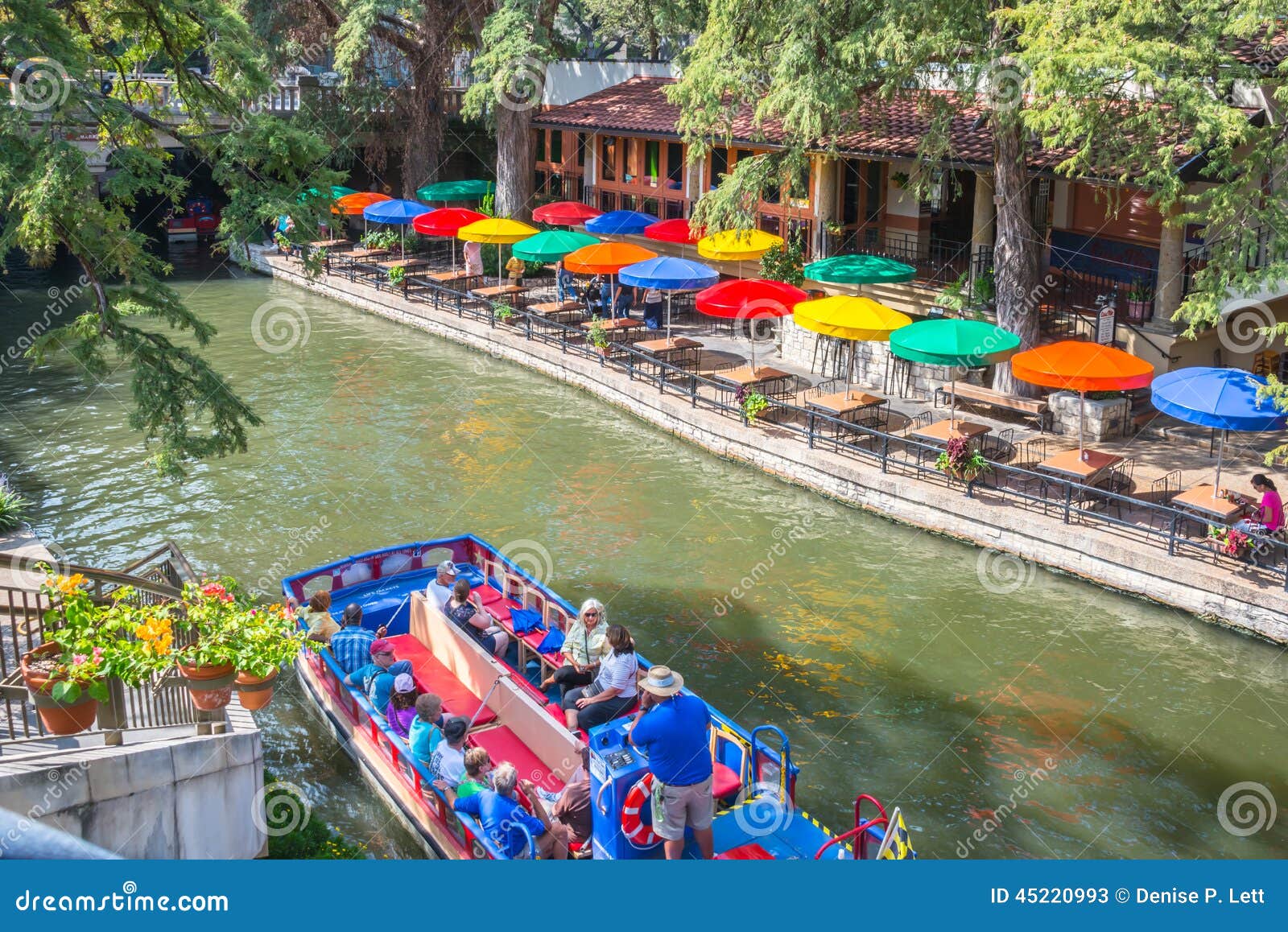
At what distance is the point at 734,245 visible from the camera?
27.6m

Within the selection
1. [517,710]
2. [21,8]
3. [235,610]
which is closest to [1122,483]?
[517,710]

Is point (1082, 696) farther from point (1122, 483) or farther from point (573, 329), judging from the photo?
point (573, 329)

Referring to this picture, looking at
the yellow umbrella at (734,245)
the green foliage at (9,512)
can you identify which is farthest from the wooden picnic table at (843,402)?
the green foliage at (9,512)

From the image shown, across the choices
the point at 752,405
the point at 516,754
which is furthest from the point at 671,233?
the point at 516,754

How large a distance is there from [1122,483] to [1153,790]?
22.7 ft

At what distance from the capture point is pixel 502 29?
34.0 meters

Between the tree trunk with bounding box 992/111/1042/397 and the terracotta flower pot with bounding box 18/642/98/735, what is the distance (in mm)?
17449

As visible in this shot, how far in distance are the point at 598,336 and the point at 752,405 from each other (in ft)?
19.3

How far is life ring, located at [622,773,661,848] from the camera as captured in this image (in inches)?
381

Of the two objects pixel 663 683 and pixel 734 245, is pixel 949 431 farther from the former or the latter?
pixel 663 683
